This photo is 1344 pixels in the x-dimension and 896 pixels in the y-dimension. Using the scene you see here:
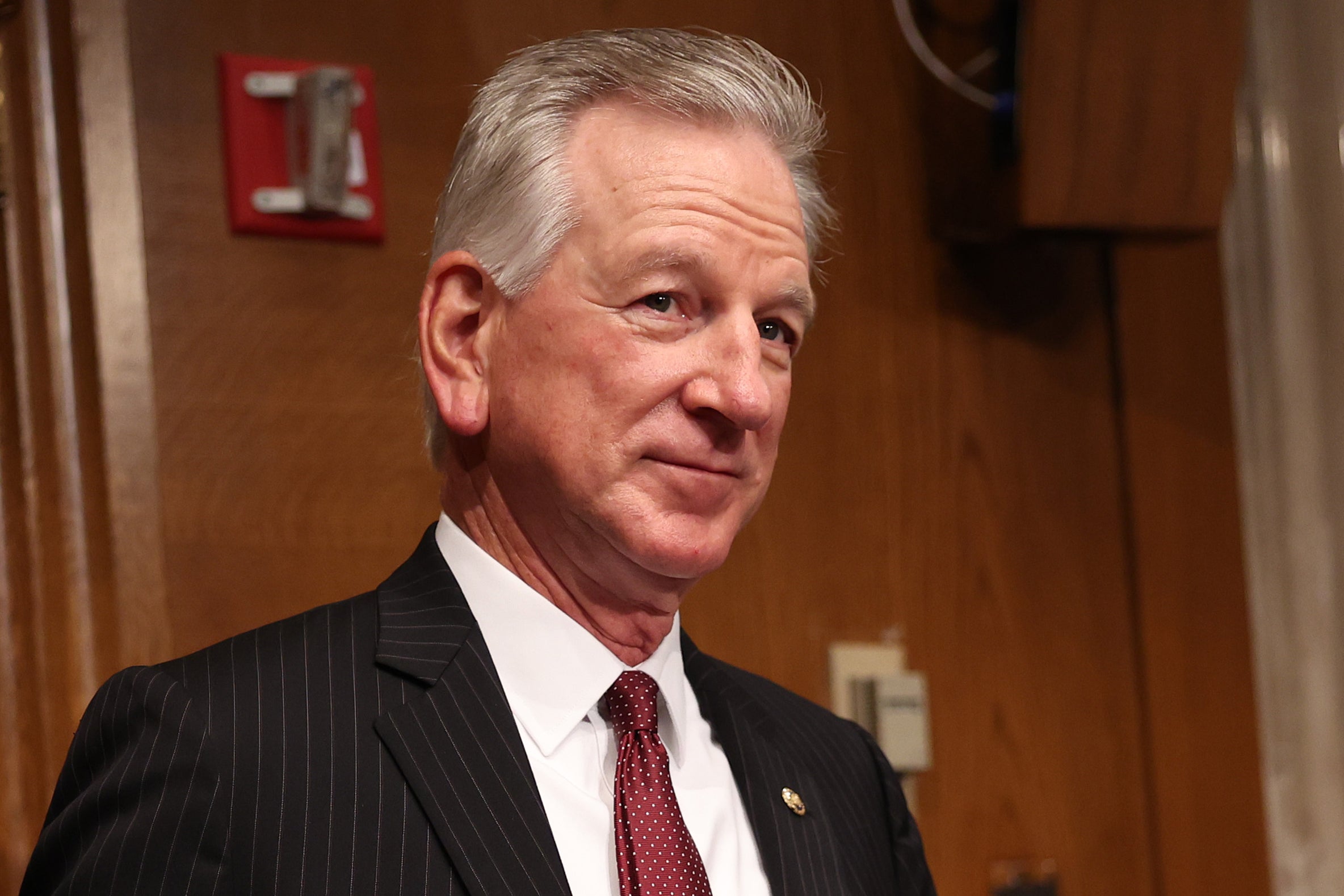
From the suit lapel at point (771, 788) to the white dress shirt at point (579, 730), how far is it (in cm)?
2

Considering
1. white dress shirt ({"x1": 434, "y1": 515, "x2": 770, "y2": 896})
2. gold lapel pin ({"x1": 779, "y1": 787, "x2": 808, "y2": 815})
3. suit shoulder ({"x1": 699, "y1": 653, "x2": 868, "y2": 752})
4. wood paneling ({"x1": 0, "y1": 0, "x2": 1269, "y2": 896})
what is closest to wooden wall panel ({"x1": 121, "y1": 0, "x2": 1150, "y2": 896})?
wood paneling ({"x1": 0, "y1": 0, "x2": 1269, "y2": 896})

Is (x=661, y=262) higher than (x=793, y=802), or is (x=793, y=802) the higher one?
(x=661, y=262)

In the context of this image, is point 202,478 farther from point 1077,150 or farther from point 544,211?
point 1077,150

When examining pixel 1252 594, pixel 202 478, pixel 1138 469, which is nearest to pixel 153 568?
pixel 202 478

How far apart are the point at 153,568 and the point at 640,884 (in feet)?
2.86

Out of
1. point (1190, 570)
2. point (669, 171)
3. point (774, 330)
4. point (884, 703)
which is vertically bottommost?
point (884, 703)

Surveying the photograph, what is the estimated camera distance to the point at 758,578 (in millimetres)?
2246

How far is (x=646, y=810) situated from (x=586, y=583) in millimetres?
224

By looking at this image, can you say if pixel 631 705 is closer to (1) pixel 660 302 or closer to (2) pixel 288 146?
(1) pixel 660 302

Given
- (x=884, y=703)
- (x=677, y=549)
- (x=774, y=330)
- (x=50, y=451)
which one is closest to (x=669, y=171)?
(x=774, y=330)

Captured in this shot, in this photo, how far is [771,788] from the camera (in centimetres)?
150

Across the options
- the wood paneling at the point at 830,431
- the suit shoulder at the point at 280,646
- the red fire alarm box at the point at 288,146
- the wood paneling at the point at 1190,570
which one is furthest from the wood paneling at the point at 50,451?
the wood paneling at the point at 1190,570

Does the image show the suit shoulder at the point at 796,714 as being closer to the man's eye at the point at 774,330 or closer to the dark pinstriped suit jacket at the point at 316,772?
the dark pinstriped suit jacket at the point at 316,772

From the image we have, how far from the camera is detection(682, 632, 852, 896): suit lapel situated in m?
1.44
